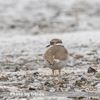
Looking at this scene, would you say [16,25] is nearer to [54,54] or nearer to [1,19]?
[1,19]

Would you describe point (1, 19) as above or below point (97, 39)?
above

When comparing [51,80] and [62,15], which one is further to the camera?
[62,15]

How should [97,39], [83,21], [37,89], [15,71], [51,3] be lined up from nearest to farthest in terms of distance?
[37,89] → [15,71] → [97,39] → [83,21] → [51,3]

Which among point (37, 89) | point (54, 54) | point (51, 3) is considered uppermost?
point (51, 3)

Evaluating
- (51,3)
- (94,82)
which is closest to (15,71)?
(94,82)

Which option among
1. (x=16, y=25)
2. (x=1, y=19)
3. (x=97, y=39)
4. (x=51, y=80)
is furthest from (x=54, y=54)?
(x=1, y=19)

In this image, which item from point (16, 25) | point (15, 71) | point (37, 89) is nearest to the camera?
point (37, 89)

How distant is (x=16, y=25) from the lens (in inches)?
771

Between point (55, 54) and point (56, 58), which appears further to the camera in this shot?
point (55, 54)

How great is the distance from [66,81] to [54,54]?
2.24 feet

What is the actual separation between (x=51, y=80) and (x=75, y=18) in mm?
16484

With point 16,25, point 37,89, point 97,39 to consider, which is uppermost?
point 16,25

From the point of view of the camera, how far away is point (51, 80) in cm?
557

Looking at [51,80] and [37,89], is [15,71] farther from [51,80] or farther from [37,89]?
Result: [37,89]
